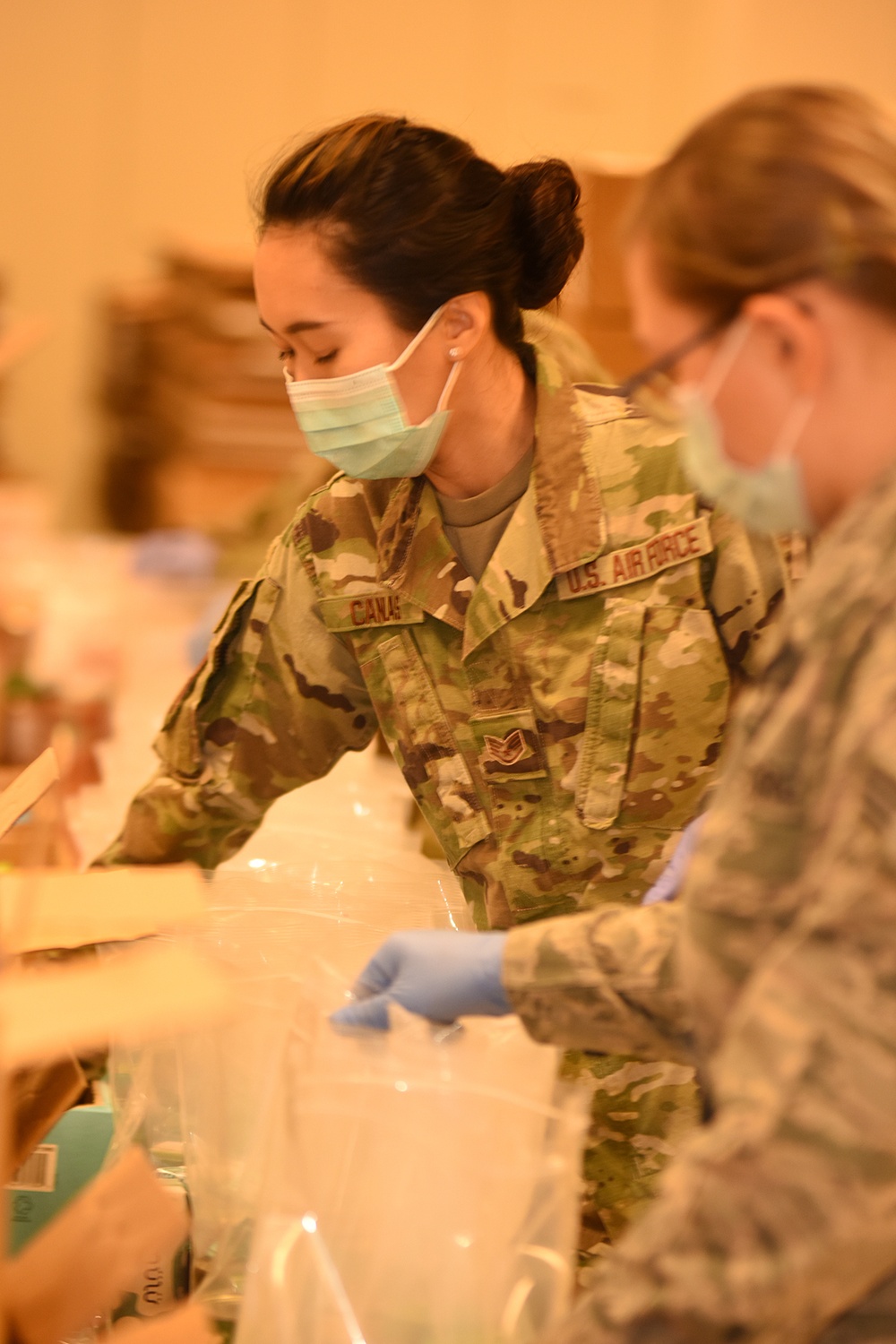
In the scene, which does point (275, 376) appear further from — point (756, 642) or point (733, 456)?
point (733, 456)

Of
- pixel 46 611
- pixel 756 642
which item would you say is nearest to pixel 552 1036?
pixel 756 642

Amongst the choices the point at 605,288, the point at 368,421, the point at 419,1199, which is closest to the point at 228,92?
the point at 605,288

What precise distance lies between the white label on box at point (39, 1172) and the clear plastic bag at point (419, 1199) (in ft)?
1.05

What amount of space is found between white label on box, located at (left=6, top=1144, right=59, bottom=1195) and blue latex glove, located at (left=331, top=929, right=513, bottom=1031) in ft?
1.16

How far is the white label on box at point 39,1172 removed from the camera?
117cm

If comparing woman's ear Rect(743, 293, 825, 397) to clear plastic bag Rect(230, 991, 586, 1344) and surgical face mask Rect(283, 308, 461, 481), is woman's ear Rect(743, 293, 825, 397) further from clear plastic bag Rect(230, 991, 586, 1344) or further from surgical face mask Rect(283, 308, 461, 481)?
surgical face mask Rect(283, 308, 461, 481)

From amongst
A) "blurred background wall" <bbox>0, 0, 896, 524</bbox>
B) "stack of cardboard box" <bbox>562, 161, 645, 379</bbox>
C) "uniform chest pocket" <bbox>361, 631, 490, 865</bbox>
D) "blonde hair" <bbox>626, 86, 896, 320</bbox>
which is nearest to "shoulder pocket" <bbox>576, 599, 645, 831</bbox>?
"uniform chest pocket" <bbox>361, 631, 490, 865</bbox>

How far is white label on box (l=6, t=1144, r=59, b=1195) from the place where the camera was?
1.17 m

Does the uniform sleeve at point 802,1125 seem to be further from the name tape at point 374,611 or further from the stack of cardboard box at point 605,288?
the stack of cardboard box at point 605,288

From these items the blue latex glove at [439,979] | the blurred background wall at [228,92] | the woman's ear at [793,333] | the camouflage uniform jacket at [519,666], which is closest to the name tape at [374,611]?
the camouflage uniform jacket at [519,666]

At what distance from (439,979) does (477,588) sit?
515mm

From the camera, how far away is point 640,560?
1.34m

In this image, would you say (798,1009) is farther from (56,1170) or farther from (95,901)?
(56,1170)

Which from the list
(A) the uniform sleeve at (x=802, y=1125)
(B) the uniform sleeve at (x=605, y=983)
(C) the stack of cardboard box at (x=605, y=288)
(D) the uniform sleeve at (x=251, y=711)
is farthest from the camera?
(C) the stack of cardboard box at (x=605, y=288)
